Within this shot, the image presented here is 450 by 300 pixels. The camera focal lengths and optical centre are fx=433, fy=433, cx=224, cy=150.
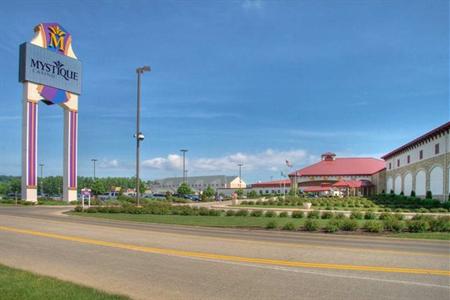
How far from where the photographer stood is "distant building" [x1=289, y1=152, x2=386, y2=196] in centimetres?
9388

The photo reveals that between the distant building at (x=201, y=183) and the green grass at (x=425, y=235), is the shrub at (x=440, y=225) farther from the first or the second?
the distant building at (x=201, y=183)

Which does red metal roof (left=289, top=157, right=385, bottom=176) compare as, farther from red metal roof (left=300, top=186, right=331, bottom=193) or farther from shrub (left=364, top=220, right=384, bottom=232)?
shrub (left=364, top=220, right=384, bottom=232)

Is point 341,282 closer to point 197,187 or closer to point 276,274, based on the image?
point 276,274

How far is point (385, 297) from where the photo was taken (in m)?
6.92

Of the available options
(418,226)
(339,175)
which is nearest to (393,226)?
(418,226)

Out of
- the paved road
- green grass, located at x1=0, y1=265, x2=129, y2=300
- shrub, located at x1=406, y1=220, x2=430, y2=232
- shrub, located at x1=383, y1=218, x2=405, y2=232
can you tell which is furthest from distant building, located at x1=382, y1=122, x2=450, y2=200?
green grass, located at x1=0, y1=265, x2=129, y2=300

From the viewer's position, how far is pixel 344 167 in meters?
102

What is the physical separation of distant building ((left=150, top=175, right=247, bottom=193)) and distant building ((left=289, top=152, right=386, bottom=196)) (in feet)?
173

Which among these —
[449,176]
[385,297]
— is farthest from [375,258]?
[449,176]

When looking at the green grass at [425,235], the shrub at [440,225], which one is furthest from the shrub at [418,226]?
the green grass at [425,235]

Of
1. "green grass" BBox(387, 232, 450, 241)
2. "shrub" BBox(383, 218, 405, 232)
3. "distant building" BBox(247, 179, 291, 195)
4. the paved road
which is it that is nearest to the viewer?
the paved road

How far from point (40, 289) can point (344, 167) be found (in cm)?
9994

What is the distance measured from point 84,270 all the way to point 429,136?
46797 millimetres

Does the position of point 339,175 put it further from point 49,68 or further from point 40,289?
point 40,289
